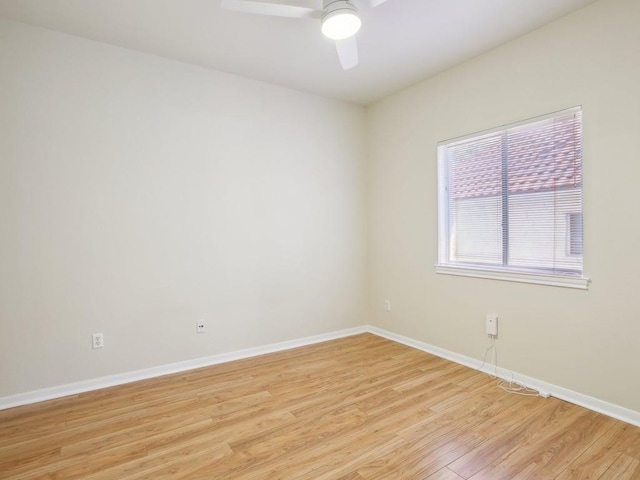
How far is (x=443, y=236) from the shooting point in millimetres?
3244

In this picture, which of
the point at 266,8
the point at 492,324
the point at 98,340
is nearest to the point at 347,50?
the point at 266,8

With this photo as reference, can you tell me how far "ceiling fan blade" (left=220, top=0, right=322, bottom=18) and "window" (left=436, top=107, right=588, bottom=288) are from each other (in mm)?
1782

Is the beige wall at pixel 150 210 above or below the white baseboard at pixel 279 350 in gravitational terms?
above

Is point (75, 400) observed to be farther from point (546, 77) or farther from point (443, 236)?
point (546, 77)

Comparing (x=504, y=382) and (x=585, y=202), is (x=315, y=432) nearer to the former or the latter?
(x=504, y=382)

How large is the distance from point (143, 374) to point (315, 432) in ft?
5.35

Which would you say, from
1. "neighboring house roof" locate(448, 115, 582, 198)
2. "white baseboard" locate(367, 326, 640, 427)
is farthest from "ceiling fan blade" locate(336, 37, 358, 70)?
"white baseboard" locate(367, 326, 640, 427)

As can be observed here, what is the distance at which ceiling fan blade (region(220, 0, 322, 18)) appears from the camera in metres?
1.73

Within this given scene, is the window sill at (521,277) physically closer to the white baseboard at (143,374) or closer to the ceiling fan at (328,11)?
the white baseboard at (143,374)

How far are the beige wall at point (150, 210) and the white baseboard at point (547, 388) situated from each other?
1.13 m

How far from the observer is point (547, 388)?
2.42m

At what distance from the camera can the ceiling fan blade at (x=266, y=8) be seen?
1.73 m

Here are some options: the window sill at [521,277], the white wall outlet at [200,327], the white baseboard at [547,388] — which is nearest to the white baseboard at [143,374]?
the white wall outlet at [200,327]

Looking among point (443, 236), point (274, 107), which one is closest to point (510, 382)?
point (443, 236)
